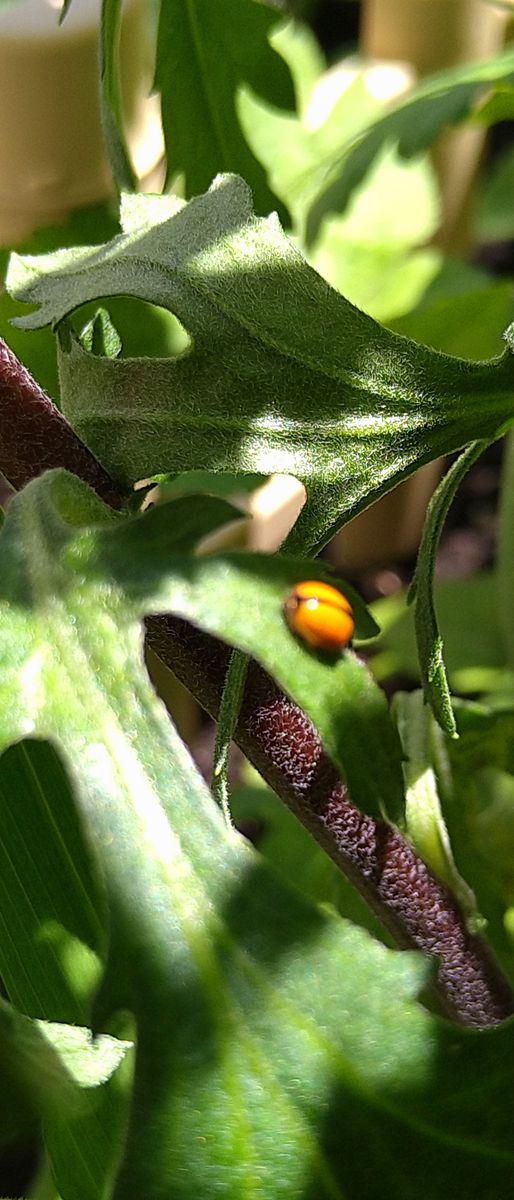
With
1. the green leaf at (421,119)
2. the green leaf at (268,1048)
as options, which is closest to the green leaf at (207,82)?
the green leaf at (421,119)

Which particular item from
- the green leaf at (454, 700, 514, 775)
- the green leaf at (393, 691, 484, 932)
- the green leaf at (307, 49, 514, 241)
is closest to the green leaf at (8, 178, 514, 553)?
the green leaf at (393, 691, 484, 932)

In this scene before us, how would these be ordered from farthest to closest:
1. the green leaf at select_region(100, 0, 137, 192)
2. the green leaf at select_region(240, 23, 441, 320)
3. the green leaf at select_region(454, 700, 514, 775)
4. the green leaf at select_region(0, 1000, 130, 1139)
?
the green leaf at select_region(240, 23, 441, 320)
the green leaf at select_region(454, 700, 514, 775)
the green leaf at select_region(100, 0, 137, 192)
the green leaf at select_region(0, 1000, 130, 1139)

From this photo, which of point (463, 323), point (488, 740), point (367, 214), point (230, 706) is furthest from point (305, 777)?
point (367, 214)

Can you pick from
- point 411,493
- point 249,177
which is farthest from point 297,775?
point 411,493

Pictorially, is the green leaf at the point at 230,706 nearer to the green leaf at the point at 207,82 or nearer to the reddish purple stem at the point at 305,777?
the reddish purple stem at the point at 305,777

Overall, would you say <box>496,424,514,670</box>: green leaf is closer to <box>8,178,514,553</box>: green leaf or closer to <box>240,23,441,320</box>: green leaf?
<box>240,23,441,320</box>: green leaf
